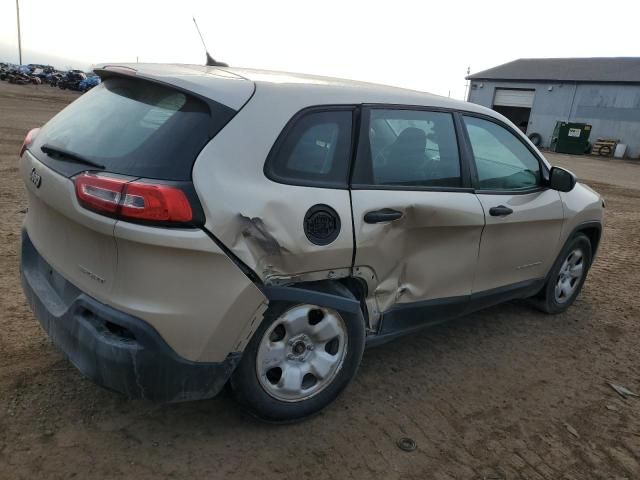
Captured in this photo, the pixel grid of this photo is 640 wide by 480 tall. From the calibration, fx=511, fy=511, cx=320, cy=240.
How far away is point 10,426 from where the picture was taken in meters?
2.48

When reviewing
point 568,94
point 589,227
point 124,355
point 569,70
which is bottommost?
point 124,355

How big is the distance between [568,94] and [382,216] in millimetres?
38386

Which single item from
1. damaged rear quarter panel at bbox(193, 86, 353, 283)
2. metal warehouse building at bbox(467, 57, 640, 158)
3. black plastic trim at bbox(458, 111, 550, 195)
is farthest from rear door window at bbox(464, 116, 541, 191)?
metal warehouse building at bbox(467, 57, 640, 158)

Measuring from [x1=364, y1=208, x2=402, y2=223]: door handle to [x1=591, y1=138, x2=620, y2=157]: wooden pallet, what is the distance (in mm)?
34391

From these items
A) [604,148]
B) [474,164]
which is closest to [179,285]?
[474,164]

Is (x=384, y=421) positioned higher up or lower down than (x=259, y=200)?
lower down

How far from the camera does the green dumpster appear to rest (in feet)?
103

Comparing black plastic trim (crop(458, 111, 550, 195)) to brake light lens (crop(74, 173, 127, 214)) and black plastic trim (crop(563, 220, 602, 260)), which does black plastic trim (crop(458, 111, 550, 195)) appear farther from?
brake light lens (crop(74, 173, 127, 214))

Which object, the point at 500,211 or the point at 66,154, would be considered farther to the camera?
the point at 500,211

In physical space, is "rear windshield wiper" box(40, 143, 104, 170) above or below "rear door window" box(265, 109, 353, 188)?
below

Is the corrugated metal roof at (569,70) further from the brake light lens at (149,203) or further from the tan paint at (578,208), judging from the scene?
the brake light lens at (149,203)

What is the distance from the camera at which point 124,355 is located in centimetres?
214

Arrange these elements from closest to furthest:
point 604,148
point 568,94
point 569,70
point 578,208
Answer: point 578,208 → point 604,148 → point 568,94 → point 569,70

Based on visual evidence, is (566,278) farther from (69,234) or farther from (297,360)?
(69,234)
